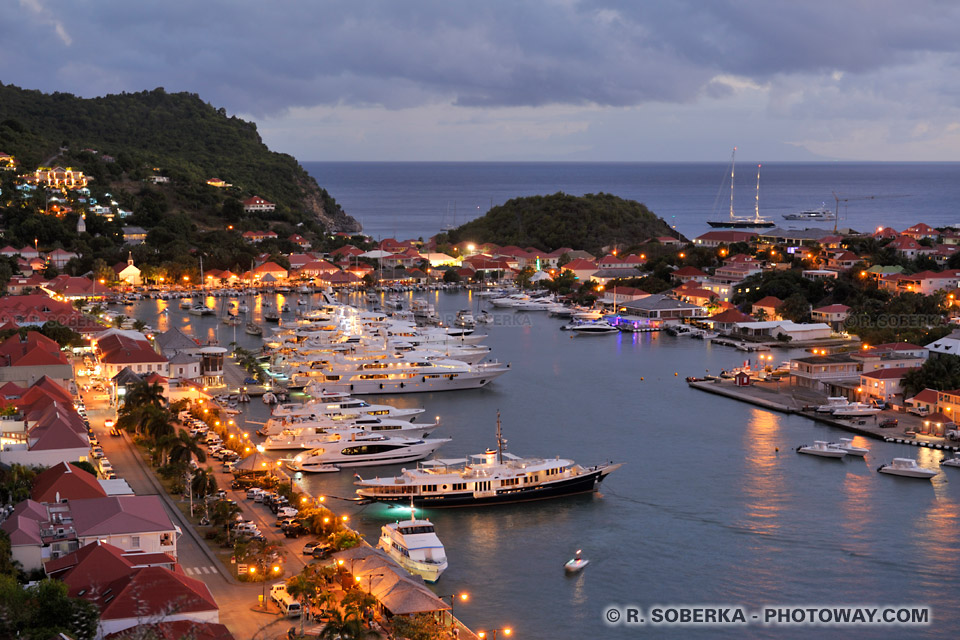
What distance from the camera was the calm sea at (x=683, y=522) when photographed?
43.9 ft

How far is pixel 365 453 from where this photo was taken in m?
19.3

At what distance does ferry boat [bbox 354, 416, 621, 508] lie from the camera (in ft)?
55.3

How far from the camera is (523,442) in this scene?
20438 mm

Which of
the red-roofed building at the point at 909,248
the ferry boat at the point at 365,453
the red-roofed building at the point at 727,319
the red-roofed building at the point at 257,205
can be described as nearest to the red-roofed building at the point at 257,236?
the red-roofed building at the point at 257,205

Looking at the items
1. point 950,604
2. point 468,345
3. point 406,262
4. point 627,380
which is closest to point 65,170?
point 406,262

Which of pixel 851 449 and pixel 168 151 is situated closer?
pixel 851 449

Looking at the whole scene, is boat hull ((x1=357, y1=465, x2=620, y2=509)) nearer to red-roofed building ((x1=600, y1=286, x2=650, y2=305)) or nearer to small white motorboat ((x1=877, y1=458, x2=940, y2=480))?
small white motorboat ((x1=877, y1=458, x2=940, y2=480))

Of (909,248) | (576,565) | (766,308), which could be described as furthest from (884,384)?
(909,248)

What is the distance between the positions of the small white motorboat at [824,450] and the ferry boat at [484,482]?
4.56 m

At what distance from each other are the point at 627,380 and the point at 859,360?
224 inches

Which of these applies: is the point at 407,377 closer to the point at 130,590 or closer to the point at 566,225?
the point at 130,590

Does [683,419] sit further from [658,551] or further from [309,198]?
[309,198]

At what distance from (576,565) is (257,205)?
51447 mm

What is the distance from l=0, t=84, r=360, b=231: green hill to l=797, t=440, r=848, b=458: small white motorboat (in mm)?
41408
